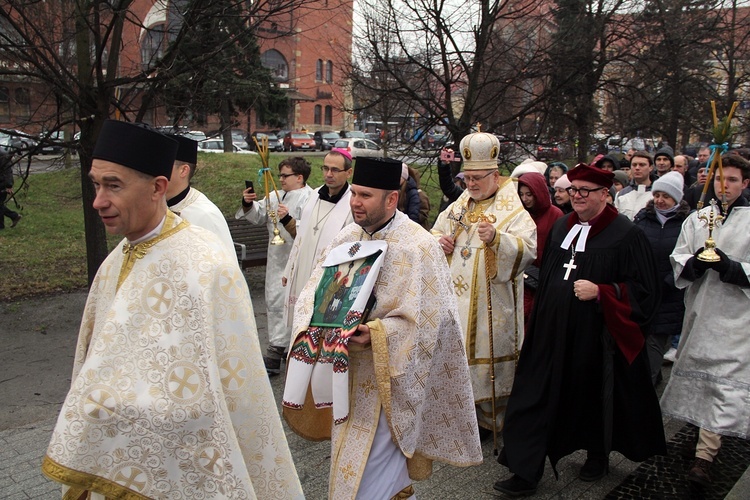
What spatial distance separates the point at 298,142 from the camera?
1535 inches

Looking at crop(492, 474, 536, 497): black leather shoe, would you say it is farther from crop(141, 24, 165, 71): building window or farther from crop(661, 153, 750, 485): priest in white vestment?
crop(141, 24, 165, 71): building window

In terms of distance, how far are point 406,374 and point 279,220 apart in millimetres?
3661

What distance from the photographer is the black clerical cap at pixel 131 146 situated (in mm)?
2607

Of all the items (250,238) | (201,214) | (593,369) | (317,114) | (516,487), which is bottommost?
(516,487)

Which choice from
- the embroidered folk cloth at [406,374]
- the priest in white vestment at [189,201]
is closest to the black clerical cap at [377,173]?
the embroidered folk cloth at [406,374]

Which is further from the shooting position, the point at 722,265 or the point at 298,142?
the point at 298,142

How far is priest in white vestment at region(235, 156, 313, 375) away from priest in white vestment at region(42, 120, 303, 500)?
4145 mm

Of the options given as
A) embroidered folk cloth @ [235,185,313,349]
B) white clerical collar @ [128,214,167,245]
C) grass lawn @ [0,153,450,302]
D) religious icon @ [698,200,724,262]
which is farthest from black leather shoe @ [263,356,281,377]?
white clerical collar @ [128,214,167,245]

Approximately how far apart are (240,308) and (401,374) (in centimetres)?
115

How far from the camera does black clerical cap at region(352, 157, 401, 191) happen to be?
3.75 m

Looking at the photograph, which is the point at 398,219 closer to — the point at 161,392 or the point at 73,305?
the point at 161,392

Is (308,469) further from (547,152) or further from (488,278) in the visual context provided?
(547,152)

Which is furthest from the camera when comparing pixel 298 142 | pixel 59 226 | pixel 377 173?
pixel 298 142

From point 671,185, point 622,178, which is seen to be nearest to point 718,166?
point 671,185
